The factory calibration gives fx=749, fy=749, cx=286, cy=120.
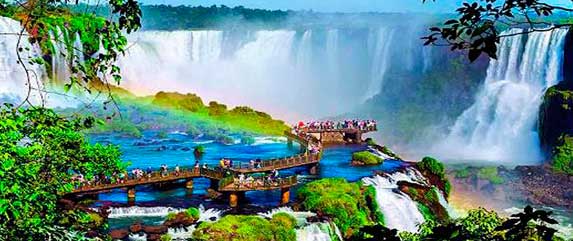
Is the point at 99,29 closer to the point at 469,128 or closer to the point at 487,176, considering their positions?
the point at 487,176

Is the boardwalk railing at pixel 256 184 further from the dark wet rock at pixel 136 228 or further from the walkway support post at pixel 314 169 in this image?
the walkway support post at pixel 314 169

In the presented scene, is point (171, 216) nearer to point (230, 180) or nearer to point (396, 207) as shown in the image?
point (230, 180)

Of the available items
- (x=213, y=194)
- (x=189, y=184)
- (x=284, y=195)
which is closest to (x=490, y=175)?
(x=284, y=195)

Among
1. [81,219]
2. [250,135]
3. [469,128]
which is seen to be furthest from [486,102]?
[81,219]

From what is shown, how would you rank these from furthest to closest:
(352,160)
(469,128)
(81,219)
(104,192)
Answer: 1. (469,128)
2. (352,160)
3. (104,192)
4. (81,219)

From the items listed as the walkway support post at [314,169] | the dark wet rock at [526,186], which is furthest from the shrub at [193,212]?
the dark wet rock at [526,186]

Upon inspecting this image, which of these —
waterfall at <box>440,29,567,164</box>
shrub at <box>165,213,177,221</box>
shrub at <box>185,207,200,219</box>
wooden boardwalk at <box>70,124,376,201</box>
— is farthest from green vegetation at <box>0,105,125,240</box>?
waterfall at <box>440,29,567,164</box>
